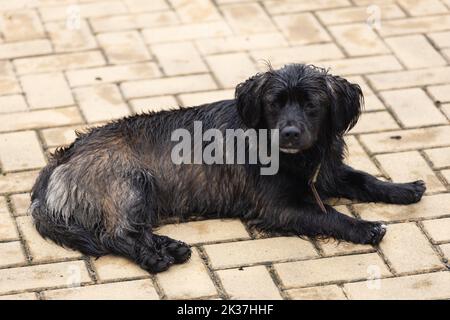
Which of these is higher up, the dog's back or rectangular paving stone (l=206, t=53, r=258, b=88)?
the dog's back

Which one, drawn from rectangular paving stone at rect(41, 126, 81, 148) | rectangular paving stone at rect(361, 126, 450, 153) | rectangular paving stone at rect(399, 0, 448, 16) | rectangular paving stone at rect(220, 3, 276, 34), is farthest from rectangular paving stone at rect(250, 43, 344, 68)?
rectangular paving stone at rect(41, 126, 81, 148)

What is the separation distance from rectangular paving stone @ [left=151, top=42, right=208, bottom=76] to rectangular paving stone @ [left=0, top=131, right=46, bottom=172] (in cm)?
121

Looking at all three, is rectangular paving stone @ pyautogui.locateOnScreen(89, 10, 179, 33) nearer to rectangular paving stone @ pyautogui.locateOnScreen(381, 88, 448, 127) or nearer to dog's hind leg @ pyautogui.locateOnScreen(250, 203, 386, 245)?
rectangular paving stone @ pyautogui.locateOnScreen(381, 88, 448, 127)

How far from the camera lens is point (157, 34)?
8.20 meters

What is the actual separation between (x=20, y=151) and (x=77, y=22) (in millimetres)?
1842

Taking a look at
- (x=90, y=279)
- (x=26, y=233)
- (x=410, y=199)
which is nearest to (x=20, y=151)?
(x=26, y=233)

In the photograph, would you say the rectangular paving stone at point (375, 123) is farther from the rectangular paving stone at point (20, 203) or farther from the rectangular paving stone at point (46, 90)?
the rectangular paving stone at point (20, 203)

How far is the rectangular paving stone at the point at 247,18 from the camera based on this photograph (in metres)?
8.27

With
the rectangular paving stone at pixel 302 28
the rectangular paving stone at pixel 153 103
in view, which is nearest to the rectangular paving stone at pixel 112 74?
the rectangular paving stone at pixel 153 103

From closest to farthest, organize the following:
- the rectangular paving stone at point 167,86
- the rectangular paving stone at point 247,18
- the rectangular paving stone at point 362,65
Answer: the rectangular paving stone at point 167,86 → the rectangular paving stone at point 362,65 → the rectangular paving stone at point 247,18

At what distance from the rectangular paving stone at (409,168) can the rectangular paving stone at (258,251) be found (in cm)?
90

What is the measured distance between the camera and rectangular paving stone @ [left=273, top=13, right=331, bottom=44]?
26.7ft

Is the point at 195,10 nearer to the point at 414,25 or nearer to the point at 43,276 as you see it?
the point at 414,25

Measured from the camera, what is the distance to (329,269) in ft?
18.6
